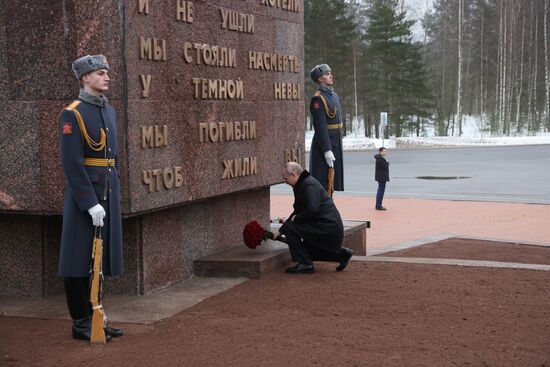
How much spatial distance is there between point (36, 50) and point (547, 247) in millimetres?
7475

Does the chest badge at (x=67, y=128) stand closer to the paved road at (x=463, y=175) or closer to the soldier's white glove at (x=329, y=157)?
the soldier's white glove at (x=329, y=157)

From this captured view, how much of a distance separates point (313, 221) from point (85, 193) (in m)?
2.81

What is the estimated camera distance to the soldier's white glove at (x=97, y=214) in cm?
539

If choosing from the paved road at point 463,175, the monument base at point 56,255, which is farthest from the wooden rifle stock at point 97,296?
the paved road at point 463,175

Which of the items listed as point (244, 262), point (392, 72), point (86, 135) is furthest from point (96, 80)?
point (392, 72)

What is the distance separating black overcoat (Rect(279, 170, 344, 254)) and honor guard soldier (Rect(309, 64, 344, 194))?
1894mm

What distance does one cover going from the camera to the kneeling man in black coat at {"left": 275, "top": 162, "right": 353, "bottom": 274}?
301 inches

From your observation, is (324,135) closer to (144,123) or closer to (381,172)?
(144,123)

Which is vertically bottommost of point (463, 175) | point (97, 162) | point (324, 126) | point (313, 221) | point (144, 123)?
point (463, 175)

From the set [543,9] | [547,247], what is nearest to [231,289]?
[547,247]

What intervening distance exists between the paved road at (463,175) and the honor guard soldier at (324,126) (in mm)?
8730

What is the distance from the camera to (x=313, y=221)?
7707 mm

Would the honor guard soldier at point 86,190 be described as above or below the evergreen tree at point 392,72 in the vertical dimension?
below

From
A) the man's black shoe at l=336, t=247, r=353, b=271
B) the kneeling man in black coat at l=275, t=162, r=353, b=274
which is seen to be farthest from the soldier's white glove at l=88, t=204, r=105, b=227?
the man's black shoe at l=336, t=247, r=353, b=271
